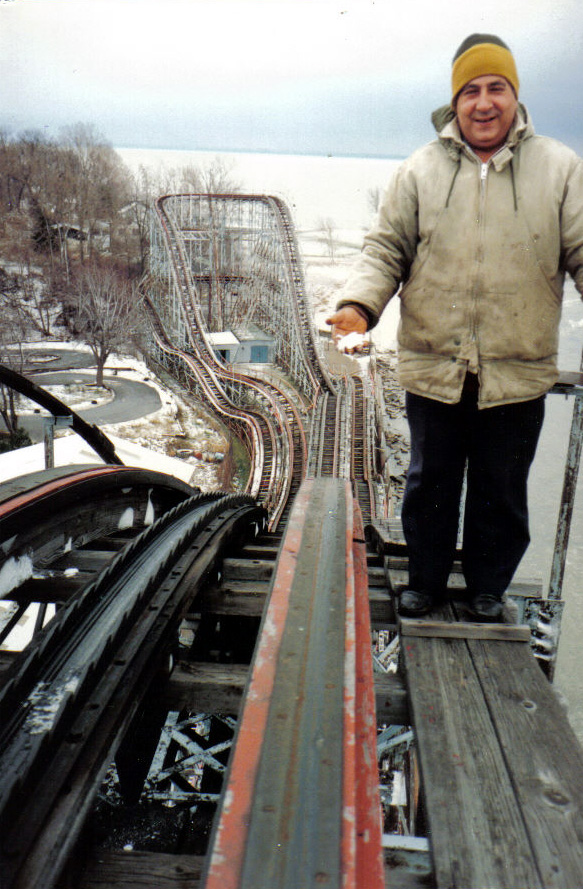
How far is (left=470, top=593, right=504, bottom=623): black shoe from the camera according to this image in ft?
6.48

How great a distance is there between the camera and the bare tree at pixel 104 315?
1030 inches

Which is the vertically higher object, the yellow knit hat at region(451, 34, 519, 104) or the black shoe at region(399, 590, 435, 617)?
the yellow knit hat at region(451, 34, 519, 104)

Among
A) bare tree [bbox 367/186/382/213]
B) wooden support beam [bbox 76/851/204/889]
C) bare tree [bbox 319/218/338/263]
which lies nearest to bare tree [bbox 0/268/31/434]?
bare tree [bbox 367/186/382/213]

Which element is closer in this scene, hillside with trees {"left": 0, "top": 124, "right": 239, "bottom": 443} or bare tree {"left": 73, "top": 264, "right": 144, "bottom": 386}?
bare tree {"left": 73, "top": 264, "right": 144, "bottom": 386}

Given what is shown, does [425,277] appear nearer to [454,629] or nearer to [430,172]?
[430,172]

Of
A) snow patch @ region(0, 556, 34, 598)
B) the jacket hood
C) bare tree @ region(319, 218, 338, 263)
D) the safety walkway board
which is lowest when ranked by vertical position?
the safety walkway board

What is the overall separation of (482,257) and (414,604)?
1.04 m

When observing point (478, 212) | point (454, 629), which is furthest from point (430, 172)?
point (454, 629)

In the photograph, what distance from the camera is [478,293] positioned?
1818 mm

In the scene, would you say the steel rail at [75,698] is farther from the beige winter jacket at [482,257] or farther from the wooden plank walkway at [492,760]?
the beige winter jacket at [482,257]

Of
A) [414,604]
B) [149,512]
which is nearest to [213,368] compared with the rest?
[149,512]

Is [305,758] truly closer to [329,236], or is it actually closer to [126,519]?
[126,519]

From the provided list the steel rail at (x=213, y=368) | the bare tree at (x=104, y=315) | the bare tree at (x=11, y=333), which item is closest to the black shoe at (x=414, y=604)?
the steel rail at (x=213, y=368)

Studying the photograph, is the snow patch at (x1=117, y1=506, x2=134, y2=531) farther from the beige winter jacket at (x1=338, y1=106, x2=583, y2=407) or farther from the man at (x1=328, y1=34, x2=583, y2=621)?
the beige winter jacket at (x1=338, y1=106, x2=583, y2=407)
